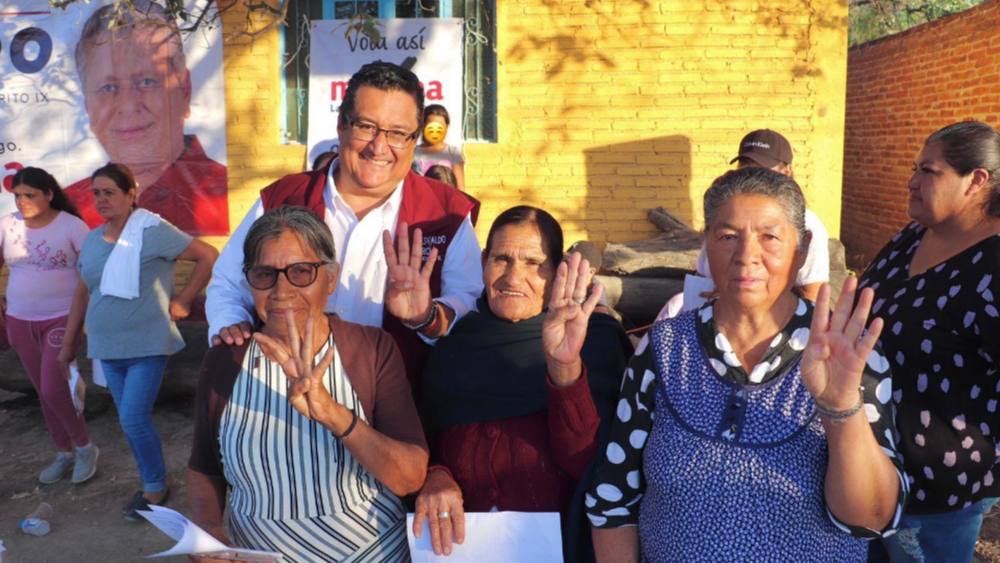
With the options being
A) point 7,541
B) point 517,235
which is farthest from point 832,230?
point 7,541

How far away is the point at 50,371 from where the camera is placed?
4727 millimetres

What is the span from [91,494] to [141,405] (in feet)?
2.94

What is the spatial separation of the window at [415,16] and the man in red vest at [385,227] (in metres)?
4.20

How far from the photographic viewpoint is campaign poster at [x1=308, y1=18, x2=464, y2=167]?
259 inches

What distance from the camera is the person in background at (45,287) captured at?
4.75m

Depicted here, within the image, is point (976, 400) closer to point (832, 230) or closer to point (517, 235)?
point (517, 235)

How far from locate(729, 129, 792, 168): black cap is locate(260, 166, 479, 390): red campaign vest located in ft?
5.37

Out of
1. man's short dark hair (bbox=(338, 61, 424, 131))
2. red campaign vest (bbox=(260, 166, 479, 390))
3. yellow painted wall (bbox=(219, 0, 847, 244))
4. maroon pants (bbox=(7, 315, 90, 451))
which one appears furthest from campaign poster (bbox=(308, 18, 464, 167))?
man's short dark hair (bbox=(338, 61, 424, 131))

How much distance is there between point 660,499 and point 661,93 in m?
5.40

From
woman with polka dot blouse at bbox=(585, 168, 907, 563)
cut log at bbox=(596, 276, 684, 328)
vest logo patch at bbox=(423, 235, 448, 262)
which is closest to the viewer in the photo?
woman with polka dot blouse at bbox=(585, 168, 907, 563)

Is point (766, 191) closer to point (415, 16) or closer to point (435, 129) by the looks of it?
point (435, 129)

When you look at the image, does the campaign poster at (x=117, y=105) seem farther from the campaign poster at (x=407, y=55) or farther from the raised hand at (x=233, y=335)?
the raised hand at (x=233, y=335)

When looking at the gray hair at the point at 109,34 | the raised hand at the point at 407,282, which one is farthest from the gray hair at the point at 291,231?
the gray hair at the point at 109,34

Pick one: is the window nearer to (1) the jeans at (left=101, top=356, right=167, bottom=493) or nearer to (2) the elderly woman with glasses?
(1) the jeans at (left=101, top=356, right=167, bottom=493)
